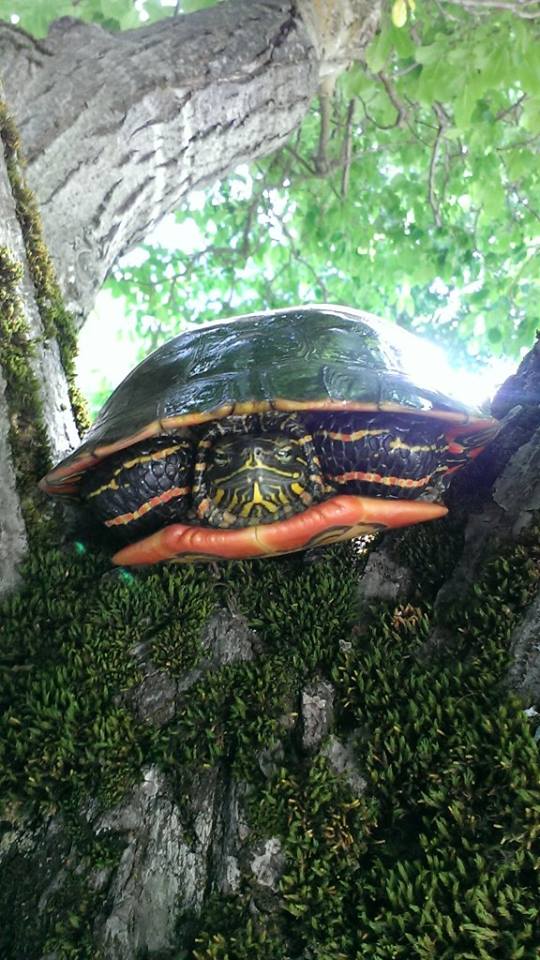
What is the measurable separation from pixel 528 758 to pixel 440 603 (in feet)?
1.37

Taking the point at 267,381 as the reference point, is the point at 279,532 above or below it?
below

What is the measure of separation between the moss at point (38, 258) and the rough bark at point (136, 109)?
23 centimetres

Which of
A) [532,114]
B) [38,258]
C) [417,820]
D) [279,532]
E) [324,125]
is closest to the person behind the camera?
[417,820]

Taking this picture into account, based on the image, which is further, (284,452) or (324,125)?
(324,125)

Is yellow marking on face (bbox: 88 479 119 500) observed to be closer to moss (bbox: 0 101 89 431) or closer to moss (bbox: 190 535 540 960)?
moss (bbox: 0 101 89 431)

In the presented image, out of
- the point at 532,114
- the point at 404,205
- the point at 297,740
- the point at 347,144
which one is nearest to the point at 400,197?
the point at 404,205

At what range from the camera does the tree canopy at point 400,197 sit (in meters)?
2.90

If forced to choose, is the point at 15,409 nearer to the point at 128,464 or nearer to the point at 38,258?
the point at 128,464

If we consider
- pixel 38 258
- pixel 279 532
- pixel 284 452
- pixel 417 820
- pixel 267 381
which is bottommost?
pixel 417 820

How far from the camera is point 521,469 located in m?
1.55

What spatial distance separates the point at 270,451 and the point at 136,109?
150 centimetres

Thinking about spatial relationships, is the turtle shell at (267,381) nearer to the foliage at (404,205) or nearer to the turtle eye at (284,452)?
the turtle eye at (284,452)

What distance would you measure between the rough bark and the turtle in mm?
863

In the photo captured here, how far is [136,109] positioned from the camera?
94.4 inches
